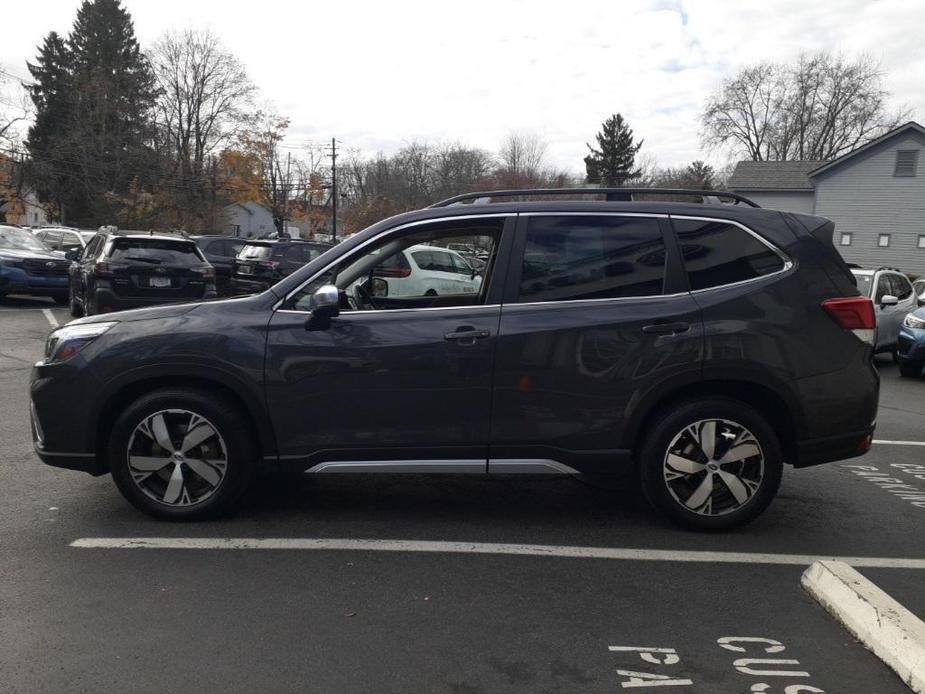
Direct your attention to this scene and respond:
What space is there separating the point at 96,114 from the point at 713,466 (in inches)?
2177

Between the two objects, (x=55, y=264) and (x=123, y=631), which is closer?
(x=123, y=631)

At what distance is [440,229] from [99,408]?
2.26m

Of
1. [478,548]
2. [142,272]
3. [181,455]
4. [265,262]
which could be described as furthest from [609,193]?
[265,262]

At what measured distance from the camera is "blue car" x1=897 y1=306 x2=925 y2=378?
11.2 m

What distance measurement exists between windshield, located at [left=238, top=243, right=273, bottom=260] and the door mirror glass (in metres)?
14.5

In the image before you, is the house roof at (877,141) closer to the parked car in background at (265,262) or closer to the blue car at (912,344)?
the blue car at (912,344)

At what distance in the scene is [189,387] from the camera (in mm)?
4297

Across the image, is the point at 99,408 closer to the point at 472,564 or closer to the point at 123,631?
the point at 123,631

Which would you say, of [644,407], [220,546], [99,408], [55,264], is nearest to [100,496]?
[99,408]

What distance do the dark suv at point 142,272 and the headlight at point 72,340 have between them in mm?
7593

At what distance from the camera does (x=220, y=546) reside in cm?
408

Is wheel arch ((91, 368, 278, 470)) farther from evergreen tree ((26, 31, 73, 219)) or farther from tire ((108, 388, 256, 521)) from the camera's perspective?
evergreen tree ((26, 31, 73, 219))

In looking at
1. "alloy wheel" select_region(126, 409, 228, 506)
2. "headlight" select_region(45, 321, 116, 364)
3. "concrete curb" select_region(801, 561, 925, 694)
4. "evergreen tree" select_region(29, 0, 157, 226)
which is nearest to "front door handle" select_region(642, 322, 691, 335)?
"concrete curb" select_region(801, 561, 925, 694)

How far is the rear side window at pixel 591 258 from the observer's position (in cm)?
427
